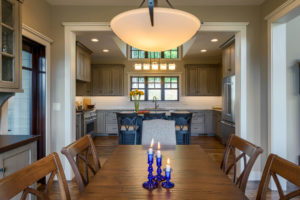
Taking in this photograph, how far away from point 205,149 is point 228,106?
3.80ft

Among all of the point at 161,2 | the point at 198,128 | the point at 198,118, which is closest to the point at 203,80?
the point at 198,118

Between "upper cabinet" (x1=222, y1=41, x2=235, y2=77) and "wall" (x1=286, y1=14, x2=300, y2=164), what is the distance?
4.59ft

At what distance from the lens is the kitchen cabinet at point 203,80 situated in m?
6.65

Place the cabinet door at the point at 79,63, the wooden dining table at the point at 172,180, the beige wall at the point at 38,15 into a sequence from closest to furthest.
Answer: the wooden dining table at the point at 172,180, the beige wall at the point at 38,15, the cabinet door at the point at 79,63

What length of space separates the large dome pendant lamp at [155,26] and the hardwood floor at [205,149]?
5.31 ft

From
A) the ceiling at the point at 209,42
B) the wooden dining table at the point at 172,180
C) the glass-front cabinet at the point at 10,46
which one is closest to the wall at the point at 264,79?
the ceiling at the point at 209,42

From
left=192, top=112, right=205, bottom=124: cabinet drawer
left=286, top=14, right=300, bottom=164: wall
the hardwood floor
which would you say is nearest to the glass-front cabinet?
the hardwood floor

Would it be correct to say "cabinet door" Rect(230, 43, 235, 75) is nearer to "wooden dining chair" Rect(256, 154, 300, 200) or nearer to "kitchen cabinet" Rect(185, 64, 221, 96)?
"kitchen cabinet" Rect(185, 64, 221, 96)

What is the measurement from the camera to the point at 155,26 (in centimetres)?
122

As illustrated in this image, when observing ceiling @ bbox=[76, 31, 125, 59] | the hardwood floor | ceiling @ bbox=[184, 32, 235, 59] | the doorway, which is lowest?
the hardwood floor

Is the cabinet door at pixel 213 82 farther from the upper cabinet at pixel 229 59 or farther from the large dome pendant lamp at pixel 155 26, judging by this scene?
the large dome pendant lamp at pixel 155 26

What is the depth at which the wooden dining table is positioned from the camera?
100 centimetres

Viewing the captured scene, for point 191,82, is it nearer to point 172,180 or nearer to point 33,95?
point 33,95

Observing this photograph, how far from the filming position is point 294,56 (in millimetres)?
2900
